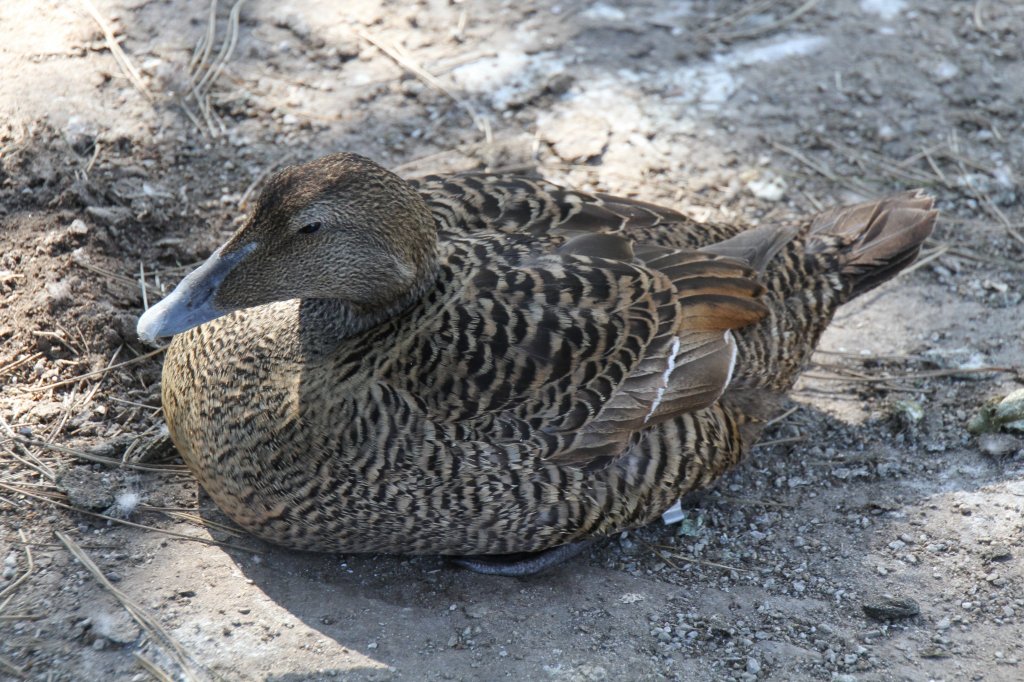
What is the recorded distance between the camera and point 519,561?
12.3 ft

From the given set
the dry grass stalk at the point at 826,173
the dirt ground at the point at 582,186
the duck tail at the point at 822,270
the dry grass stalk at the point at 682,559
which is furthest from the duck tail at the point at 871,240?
the dry grass stalk at the point at 682,559

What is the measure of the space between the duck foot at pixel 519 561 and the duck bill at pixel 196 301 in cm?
121

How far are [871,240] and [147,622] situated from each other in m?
3.00

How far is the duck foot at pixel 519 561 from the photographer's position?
3.72 metres

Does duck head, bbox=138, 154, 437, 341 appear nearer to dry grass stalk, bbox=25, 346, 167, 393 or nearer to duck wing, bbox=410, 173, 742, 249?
duck wing, bbox=410, 173, 742, 249

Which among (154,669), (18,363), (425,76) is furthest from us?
(425,76)

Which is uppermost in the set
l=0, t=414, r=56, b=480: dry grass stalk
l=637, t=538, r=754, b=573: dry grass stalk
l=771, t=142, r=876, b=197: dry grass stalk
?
l=771, t=142, r=876, b=197: dry grass stalk

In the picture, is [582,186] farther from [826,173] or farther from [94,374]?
[94,374]

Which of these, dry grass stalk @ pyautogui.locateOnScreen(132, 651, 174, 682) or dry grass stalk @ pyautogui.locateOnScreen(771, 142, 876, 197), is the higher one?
dry grass stalk @ pyautogui.locateOnScreen(771, 142, 876, 197)

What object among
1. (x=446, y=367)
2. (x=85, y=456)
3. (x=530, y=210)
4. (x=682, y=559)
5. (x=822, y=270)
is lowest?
(x=682, y=559)

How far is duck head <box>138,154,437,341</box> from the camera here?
3.27 metres

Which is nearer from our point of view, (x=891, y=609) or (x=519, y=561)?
(x=891, y=609)

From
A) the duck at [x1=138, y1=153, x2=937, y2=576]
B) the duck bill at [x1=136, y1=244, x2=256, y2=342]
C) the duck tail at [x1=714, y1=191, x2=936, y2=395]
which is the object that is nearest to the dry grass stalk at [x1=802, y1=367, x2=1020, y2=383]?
the duck tail at [x1=714, y1=191, x2=936, y2=395]

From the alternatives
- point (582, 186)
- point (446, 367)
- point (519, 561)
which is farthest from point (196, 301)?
point (582, 186)
